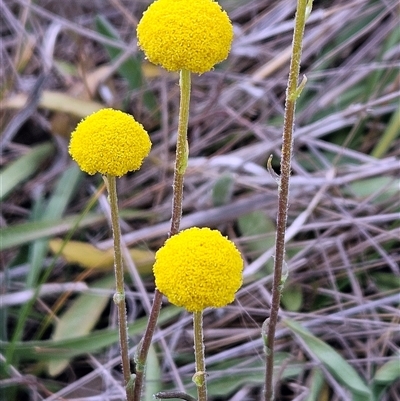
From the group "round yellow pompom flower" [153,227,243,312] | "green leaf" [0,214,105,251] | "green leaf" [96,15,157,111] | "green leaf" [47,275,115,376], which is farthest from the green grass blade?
"green leaf" [96,15,157,111]

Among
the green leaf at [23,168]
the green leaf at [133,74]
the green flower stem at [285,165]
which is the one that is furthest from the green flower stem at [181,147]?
the green leaf at [133,74]

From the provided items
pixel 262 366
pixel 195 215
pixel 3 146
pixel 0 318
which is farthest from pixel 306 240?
pixel 3 146

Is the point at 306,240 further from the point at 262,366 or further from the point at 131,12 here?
the point at 131,12

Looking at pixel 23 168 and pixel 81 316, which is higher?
pixel 23 168

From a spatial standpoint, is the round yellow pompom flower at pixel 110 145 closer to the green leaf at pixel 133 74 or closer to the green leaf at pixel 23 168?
the green leaf at pixel 23 168

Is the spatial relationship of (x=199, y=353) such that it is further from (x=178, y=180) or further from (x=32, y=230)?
(x=32, y=230)

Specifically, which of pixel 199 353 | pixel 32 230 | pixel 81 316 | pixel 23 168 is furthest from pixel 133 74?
pixel 199 353
